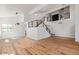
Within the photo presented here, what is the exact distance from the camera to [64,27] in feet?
5.55

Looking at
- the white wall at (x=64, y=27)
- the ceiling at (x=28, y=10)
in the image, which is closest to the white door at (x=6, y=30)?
the ceiling at (x=28, y=10)

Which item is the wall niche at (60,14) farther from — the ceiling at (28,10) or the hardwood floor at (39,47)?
the hardwood floor at (39,47)

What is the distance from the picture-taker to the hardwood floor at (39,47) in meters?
1.65

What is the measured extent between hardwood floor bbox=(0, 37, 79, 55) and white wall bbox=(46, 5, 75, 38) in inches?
2.6

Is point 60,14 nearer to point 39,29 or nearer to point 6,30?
point 39,29


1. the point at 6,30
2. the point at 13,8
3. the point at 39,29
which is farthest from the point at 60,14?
the point at 6,30

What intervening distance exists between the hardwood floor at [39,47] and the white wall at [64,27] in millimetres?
65

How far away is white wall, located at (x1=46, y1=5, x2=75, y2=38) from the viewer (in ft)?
5.47

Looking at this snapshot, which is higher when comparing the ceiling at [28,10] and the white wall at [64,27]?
the ceiling at [28,10]

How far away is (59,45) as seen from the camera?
1676 millimetres

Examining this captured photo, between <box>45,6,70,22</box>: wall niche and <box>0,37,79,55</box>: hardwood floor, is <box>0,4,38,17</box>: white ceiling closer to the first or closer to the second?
<box>45,6,70,22</box>: wall niche

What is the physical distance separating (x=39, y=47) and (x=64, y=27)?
402mm
